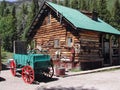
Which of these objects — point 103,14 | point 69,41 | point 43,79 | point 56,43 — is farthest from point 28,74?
point 103,14

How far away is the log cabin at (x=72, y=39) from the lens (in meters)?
22.6

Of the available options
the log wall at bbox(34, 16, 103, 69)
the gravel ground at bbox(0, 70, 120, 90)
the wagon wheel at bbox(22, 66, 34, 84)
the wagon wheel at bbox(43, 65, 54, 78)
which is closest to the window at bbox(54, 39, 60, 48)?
the log wall at bbox(34, 16, 103, 69)

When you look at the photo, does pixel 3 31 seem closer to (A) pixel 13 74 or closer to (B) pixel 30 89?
(A) pixel 13 74

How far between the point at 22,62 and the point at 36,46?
1111 cm

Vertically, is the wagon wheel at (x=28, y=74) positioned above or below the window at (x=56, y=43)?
below

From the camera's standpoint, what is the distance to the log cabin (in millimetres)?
22641

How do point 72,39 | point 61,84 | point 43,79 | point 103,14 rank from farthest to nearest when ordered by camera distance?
1. point 103,14
2. point 72,39
3. point 43,79
4. point 61,84

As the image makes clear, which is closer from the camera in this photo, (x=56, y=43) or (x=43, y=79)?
(x=43, y=79)

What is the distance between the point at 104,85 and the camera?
14875 mm

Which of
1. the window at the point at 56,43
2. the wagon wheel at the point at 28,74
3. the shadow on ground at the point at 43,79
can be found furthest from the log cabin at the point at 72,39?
the wagon wheel at the point at 28,74

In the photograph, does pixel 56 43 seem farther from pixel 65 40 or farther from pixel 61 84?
pixel 61 84

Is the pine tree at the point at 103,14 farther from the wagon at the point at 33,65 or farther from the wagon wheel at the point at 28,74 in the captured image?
the wagon wheel at the point at 28,74

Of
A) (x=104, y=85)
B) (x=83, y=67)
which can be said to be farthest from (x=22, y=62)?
(x=83, y=67)

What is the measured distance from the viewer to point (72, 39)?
2311cm
